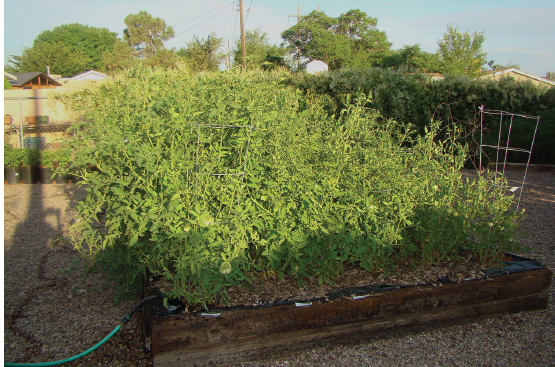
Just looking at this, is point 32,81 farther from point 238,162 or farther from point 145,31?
point 238,162

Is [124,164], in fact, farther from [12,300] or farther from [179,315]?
[12,300]

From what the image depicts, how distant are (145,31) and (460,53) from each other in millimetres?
58845

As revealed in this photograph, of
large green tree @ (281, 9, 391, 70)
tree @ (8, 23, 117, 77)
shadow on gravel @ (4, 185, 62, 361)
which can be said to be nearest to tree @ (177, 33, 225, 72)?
shadow on gravel @ (4, 185, 62, 361)

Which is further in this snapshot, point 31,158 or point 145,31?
point 145,31

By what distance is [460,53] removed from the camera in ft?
94.1

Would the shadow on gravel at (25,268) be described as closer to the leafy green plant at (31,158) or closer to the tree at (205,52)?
the leafy green plant at (31,158)

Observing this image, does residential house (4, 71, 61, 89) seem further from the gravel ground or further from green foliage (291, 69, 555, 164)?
the gravel ground

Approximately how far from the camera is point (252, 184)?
237cm

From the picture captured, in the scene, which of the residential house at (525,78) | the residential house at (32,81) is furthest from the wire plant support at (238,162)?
the residential house at (32,81)

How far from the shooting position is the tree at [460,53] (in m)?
28.1

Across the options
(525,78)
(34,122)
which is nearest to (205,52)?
(34,122)

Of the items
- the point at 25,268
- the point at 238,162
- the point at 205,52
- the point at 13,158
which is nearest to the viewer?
the point at 238,162

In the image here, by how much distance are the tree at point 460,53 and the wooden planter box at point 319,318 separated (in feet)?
92.1

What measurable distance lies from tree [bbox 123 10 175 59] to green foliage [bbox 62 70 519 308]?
2913 inches
